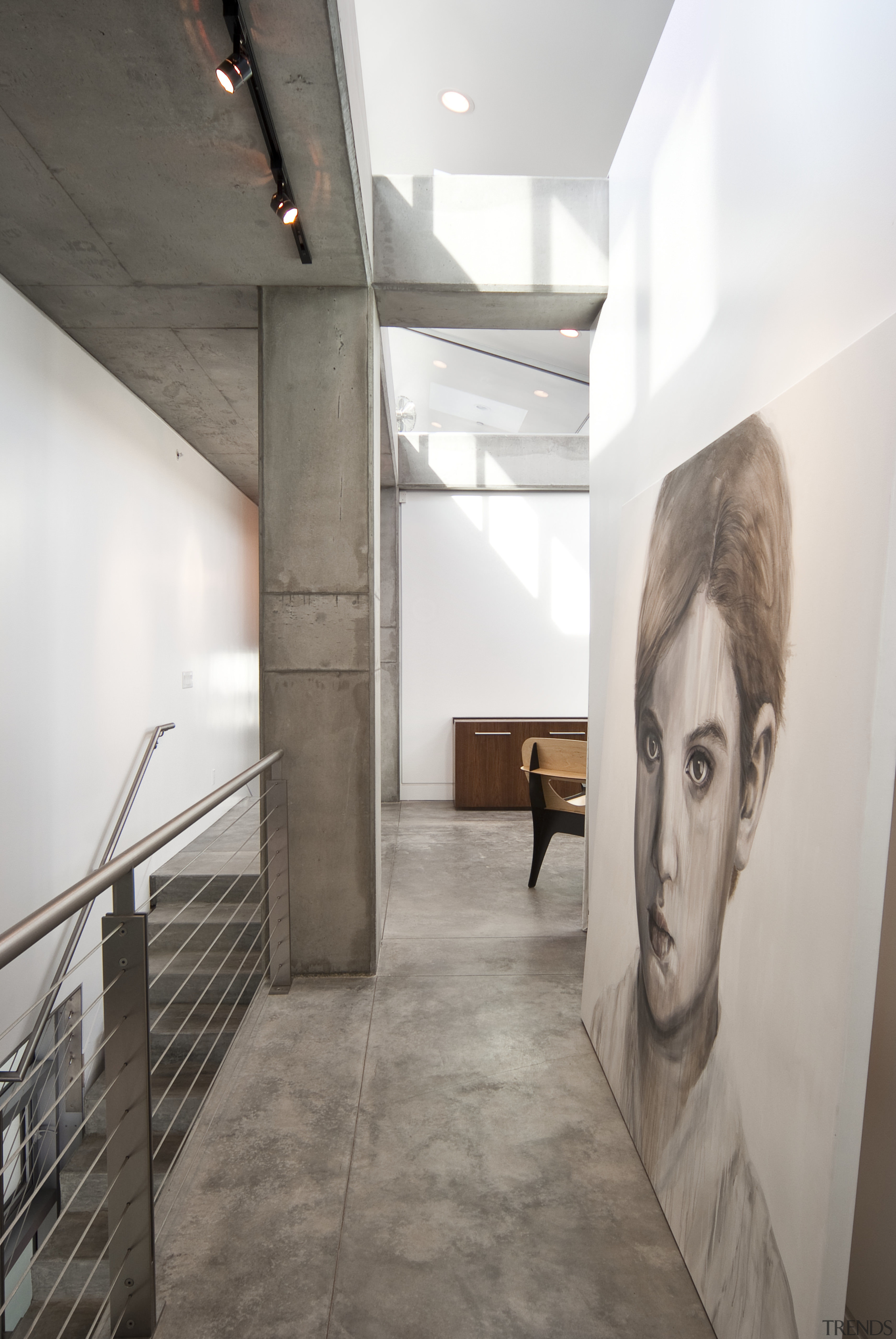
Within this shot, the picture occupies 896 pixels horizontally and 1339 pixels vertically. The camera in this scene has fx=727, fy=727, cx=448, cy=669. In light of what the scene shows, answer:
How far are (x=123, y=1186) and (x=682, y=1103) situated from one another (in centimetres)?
120

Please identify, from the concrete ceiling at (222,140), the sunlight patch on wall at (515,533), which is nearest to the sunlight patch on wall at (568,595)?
the sunlight patch on wall at (515,533)

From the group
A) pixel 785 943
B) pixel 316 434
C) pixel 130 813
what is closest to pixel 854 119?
pixel 785 943

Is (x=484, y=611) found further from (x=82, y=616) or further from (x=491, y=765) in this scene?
(x=82, y=616)

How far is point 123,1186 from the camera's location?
1428 millimetres

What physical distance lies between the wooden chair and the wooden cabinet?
7.22ft

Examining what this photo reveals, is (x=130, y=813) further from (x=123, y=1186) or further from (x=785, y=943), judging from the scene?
(x=785, y=943)

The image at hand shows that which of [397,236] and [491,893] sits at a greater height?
[397,236]

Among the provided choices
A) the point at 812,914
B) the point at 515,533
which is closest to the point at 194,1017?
the point at 812,914

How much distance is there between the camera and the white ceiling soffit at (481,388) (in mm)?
6738

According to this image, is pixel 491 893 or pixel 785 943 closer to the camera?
pixel 785 943

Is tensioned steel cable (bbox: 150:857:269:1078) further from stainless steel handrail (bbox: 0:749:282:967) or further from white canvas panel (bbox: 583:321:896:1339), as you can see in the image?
white canvas panel (bbox: 583:321:896:1339)

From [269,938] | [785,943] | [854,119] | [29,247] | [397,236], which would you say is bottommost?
[269,938]

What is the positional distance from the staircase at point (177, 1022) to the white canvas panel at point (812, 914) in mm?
1445

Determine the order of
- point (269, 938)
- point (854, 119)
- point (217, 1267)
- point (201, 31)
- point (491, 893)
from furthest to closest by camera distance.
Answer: point (491, 893)
point (269, 938)
point (201, 31)
point (217, 1267)
point (854, 119)
